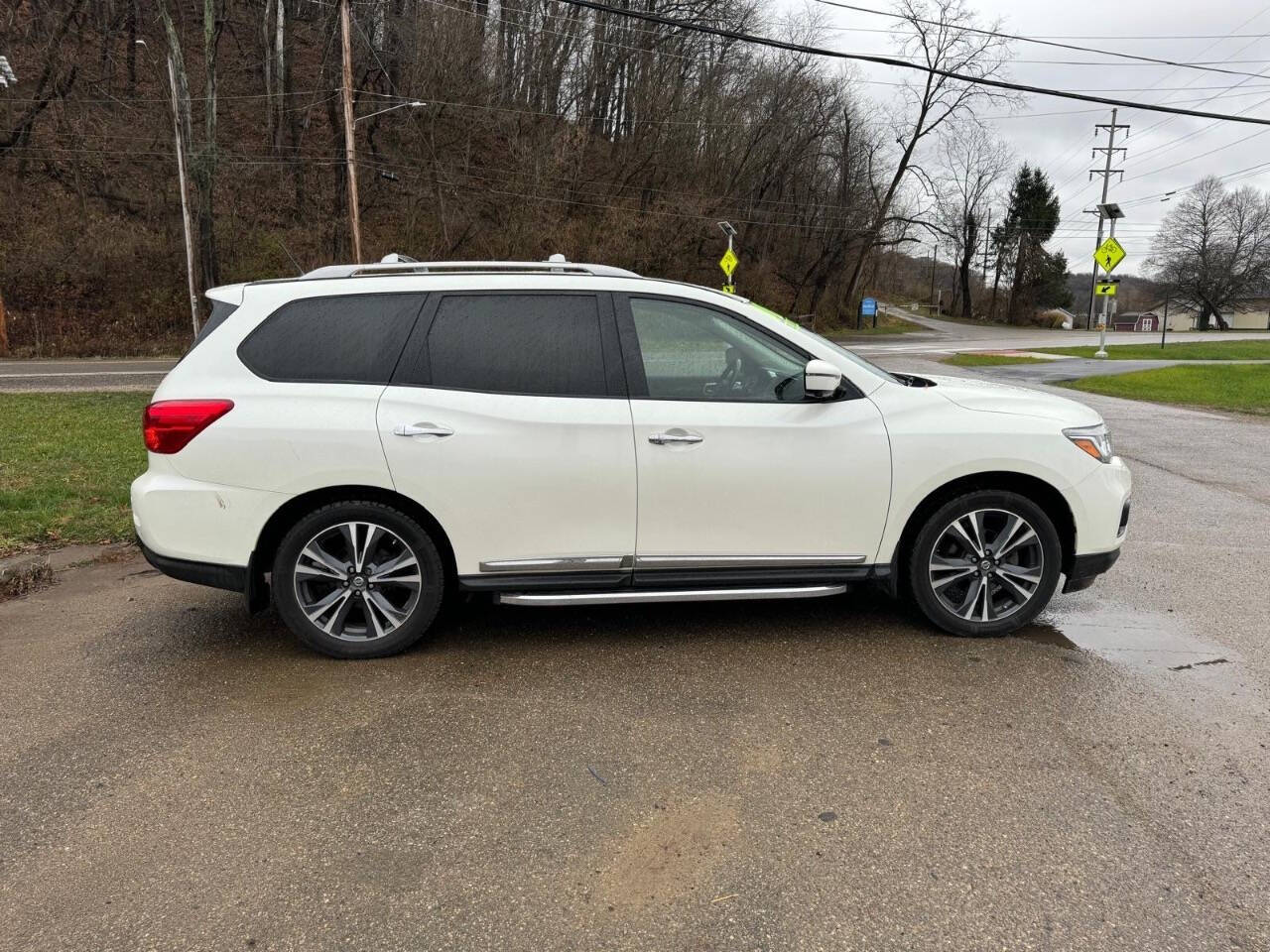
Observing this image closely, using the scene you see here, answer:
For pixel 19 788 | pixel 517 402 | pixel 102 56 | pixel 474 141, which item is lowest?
pixel 19 788

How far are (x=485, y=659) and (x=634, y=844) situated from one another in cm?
162

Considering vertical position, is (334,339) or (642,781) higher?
(334,339)

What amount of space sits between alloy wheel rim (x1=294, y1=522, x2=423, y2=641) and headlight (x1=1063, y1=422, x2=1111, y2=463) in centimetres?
334

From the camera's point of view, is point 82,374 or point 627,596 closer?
point 627,596

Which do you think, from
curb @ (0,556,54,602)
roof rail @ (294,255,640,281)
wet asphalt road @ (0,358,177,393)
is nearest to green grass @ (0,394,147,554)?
curb @ (0,556,54,602)

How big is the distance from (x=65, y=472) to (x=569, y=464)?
6280 mm

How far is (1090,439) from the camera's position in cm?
426

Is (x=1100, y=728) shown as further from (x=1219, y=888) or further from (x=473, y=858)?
(x=473, y=858)

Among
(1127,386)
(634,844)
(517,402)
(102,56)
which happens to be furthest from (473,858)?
(102,56)

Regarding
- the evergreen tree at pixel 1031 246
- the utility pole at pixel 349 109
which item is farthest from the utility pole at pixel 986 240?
the utility pole at pixel 349 109

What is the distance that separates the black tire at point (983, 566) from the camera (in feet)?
13.8

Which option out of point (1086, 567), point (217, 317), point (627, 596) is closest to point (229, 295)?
point (217, 317)

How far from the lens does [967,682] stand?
3.82 m

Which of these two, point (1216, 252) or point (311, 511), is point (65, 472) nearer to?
point (311, 511)
